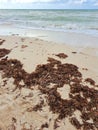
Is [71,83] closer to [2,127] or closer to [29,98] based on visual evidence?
[29,98]

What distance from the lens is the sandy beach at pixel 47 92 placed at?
155 inches

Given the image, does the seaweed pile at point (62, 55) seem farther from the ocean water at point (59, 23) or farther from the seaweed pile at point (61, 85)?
the ocean water at point (59, 23)

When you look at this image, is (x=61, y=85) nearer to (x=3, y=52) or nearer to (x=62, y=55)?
(x=62, y=55)

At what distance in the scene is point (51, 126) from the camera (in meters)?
3.86

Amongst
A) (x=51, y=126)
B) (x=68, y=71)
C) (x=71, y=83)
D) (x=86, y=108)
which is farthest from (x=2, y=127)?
(x=68, y=71)

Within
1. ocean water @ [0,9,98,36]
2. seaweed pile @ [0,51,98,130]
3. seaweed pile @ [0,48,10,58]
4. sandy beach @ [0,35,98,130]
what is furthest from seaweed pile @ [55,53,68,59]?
ocean water @ [0,9,98,36]

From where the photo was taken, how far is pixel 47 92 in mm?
4688

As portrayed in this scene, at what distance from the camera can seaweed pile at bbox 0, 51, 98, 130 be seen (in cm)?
410

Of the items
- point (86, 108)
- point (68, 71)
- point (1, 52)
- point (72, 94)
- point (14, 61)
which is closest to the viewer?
point (86, 108)

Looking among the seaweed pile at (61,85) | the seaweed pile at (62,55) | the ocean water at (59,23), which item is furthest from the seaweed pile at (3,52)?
the ocean water at (59,23)

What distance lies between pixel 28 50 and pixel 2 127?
12.8 feet

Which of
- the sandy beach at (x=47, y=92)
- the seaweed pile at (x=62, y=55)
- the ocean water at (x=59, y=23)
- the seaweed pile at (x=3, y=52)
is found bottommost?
the ocean water at (x=59, y=23)

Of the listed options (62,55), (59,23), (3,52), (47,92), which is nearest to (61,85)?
(47,92)

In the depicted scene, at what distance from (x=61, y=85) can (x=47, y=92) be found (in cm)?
43
